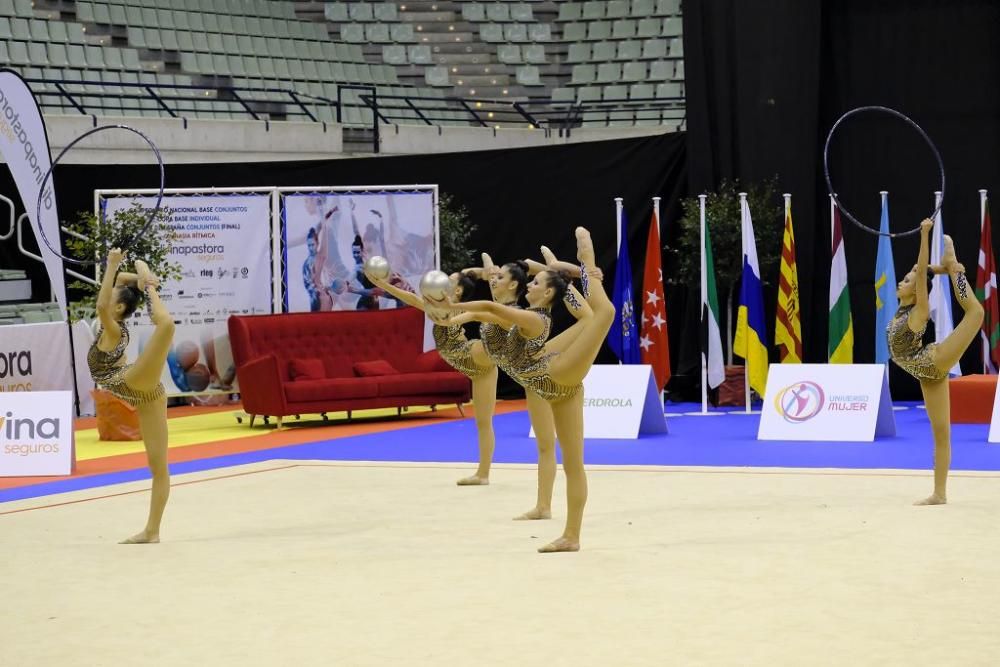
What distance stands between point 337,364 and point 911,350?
6567mm

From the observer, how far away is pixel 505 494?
26.2 feet

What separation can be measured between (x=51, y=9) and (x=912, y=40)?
1088 centimetres

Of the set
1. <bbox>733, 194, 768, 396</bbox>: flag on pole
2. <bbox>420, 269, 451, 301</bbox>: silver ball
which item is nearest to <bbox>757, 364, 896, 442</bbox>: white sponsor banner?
<bbox>733, 194, 768, 396</bbox>: flag on pole

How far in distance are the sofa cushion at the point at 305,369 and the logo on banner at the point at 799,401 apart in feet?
13.4

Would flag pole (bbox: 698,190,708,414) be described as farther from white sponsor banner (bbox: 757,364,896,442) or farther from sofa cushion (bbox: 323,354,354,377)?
sofa cushion (bbox: 323,354,354,377)

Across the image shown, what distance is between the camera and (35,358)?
12.2 meters

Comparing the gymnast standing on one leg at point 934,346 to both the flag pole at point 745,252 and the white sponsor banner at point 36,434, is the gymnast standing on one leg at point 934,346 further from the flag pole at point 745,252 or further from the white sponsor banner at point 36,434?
the white sponsor banner at point 36,434

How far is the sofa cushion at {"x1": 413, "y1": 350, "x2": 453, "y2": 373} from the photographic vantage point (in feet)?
42.0

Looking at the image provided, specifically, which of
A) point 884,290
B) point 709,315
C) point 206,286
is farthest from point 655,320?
point 206,286

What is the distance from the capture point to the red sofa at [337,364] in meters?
12.0

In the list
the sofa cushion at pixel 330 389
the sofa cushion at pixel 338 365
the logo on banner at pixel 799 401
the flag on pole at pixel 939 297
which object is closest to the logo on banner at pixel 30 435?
the sofa cushion at pixel 330 389

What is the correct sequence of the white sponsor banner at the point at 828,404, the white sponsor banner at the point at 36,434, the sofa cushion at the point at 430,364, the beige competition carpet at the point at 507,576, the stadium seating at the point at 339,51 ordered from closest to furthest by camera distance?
1. the beige competition carpet at the point at 507,576
2. the white sponsor banner at the point at 36,434
3. the white sponsor banner at the point at 828,404
4. the sofa cushion at the point at 430,364
5. the stadium seating at the point at 339,51

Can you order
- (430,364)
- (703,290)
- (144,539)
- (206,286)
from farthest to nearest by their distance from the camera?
(206,286) < (430,364) < (703,290) < (144,539)

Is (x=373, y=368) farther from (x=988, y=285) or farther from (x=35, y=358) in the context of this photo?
(x=988, y=285)
